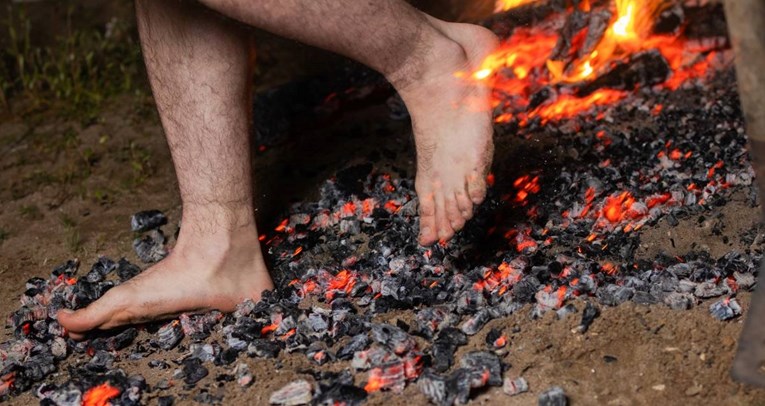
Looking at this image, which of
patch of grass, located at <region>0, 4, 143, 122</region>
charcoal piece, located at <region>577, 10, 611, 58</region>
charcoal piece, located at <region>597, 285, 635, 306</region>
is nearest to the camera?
charcoal piece, located at <region>597, 285, 635, 306</region>

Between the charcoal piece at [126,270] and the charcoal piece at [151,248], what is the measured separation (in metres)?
0.08

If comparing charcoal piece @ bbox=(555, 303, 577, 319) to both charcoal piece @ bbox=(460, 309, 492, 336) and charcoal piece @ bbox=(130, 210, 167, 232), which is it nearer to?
charcoal piece @ bbox=(460, 309, 492, 336)

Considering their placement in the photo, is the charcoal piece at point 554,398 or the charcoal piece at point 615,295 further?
the charcoal piece at point 615,295

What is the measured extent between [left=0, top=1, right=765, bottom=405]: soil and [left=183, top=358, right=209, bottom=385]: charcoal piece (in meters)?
0.03

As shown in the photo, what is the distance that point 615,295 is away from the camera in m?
2.75

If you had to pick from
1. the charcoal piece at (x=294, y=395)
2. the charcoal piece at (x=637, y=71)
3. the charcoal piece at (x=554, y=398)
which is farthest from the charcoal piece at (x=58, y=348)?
the charcoal piece at (x=637, y=71)

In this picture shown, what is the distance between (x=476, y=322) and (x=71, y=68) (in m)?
3.56

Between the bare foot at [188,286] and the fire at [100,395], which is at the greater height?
the bare foot at [188,286]

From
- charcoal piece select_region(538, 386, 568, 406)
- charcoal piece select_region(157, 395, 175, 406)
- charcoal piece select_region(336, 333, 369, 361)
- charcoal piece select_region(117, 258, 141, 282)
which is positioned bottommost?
charcoal piece select_region(538, 386, 568, 406)

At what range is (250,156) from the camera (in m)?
3.20

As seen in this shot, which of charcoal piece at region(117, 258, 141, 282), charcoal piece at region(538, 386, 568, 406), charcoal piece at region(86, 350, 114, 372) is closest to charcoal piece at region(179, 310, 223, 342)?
charcoal piece at region(86, 350, 114, 372)

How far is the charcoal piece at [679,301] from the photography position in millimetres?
2676

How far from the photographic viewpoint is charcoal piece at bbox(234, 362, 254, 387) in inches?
106

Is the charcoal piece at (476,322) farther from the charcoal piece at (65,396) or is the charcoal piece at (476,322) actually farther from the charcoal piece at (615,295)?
the charcoal piece at (65,396)
